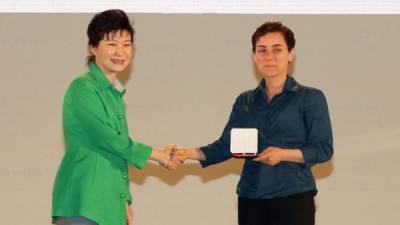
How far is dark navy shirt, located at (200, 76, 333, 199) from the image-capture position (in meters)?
3.17

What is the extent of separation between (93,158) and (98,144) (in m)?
0.06

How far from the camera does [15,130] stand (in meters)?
4.81

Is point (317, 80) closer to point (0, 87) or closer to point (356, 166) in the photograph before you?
point (356, 166)

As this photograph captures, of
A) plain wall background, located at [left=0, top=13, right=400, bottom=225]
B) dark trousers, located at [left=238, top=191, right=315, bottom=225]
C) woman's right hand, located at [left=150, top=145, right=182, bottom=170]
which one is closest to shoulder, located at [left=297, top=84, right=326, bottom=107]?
dark trousers, located at [left=238, top=191, right=315, bottom=225]

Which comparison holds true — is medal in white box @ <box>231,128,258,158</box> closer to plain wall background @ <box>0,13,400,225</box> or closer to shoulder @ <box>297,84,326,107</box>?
shoulder @ <box>297,84,326,107</box>

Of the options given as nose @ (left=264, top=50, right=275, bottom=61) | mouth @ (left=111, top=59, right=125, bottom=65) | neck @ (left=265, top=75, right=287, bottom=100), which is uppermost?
nose @ (left=264, top=50, right=275, bottom=61)

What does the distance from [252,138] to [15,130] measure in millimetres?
2036

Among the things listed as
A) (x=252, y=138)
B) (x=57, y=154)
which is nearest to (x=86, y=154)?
(x=252, y=138)

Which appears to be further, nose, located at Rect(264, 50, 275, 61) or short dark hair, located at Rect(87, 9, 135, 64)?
nose, located at Rect(264, 50, 275, 61)

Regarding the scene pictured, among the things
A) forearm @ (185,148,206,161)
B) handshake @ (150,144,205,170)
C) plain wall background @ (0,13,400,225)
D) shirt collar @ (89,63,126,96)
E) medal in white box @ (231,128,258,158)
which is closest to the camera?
shirt collar @ (89,63,126,96)

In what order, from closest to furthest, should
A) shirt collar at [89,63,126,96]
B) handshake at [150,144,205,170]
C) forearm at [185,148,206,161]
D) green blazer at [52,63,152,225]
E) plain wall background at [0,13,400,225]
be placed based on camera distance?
green blazer at [52,63,152,225] → shirt collar at [89,63,126,96] → handshake at [150,144,205,170] → forearm at [185,148,206,161] → plain wall background at [0,13,400,225]

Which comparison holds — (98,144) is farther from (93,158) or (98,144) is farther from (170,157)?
(170,157)

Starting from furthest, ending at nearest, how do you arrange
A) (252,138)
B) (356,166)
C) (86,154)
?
(356,166) → (252,138) → (86,154)

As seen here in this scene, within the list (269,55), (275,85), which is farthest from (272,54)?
(275,85)
